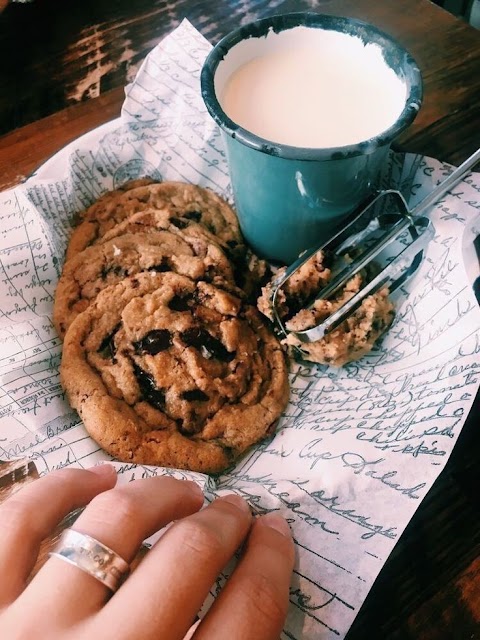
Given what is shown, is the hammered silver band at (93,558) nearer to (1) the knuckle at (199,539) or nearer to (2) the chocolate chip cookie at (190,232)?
(1) the knuckle at (199,539)

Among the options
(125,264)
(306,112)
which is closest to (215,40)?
(306,112)

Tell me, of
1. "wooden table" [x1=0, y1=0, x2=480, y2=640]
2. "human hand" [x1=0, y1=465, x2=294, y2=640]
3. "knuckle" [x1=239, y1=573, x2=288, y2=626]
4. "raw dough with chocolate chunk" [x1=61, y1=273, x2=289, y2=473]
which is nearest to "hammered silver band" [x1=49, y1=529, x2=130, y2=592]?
"human hand" [x1=0, y1=465, x2=294, y2=640]

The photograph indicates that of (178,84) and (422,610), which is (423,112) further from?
(422,610)

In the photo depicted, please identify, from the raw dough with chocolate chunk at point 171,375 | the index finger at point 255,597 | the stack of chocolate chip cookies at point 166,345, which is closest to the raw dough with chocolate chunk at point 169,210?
the stack of chocolate chip cookies at point 166,345

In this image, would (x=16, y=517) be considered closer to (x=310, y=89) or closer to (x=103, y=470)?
(x=103, y=470)

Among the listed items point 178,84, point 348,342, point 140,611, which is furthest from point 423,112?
point 140,611

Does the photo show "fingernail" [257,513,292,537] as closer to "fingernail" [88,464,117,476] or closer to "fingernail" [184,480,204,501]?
"fingernail" [184,480,204,501]
